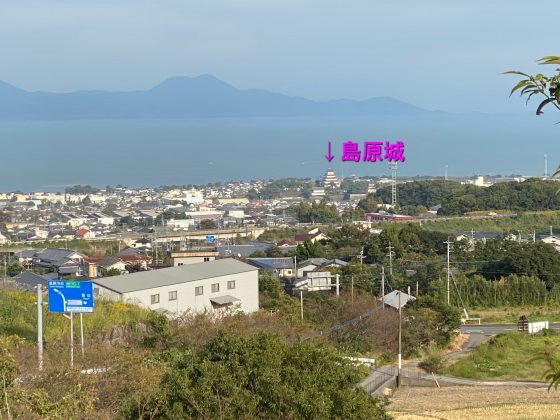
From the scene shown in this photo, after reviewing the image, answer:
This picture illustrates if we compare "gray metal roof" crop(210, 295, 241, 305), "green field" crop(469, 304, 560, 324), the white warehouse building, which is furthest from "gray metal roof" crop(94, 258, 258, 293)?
"green field" crop(469, 304, 560, 324)

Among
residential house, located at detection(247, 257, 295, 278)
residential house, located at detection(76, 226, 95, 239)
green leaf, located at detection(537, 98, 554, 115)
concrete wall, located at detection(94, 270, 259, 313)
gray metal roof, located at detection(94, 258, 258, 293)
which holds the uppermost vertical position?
green leaf, located at detection(537, 98, 554, 115)

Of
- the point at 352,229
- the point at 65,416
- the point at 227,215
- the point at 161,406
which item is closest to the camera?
the point at 65,416

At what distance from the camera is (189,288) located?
710 inches

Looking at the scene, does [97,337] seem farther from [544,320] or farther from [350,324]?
[544,320]

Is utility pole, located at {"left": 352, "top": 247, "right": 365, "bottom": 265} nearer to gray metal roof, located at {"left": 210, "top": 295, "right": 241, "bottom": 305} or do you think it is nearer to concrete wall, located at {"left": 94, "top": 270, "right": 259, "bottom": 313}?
concrete wall, located at {"left": 94, "top": 270, "right": 259, "bottom": 313}

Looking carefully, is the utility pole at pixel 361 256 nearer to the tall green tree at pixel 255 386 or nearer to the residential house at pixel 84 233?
the residential house at pixel 84 233

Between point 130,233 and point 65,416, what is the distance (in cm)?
4020

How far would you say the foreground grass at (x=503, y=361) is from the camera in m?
15.4

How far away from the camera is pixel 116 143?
167 m

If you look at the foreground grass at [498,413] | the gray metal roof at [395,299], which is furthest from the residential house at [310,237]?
the foreground grass at [498,413]

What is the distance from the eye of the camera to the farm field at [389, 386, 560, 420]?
11.2m

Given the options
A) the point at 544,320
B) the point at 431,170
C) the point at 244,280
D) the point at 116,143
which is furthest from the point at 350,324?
the point at 116,143

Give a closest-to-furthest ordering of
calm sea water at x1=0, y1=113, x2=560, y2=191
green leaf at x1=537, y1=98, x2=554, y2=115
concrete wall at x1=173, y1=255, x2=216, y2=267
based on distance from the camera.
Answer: green leaf at x1=537, y1=98, x2=554, y2=115 → concrete wall at x1=173, y1=255, x2=216, y2=267 → calm sea water at x1=0, y1=113, x2=560, y2=191

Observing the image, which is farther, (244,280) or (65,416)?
(244,280)
